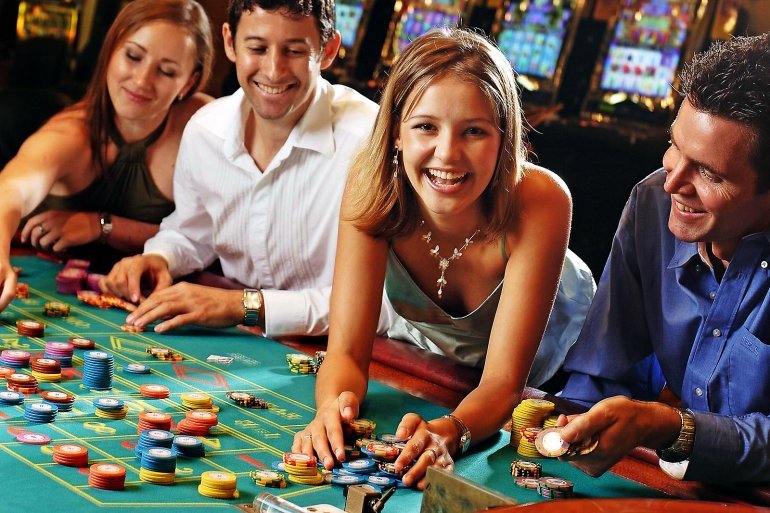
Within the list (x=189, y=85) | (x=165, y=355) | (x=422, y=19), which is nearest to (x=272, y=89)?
(x=189, y=85)

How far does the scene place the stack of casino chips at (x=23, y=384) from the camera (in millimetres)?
2211

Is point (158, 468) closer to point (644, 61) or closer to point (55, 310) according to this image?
point (55, 310)

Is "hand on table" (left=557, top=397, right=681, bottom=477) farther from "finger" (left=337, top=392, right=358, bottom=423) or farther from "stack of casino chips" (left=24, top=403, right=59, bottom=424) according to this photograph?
"stack of casino chips" (left=24, top=403, right=59, bottom=424)

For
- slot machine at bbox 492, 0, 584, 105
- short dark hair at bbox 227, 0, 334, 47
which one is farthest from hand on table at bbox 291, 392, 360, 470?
slot machine at bbox 492, 0, 584, 105

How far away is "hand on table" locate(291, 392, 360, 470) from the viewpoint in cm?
197

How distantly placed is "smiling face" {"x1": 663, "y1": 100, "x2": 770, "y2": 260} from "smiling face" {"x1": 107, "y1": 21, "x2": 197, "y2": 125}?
79.2 inches

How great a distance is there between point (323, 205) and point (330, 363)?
45.0 inches

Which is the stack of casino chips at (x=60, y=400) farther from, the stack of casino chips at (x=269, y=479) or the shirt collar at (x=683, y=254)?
the shirt collar at (x=683, y=254)

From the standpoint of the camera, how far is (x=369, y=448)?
2.02 meters

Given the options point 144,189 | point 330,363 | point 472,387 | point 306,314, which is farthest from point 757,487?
point 144,189

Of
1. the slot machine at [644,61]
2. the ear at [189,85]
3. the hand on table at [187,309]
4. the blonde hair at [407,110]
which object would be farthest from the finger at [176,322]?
the slot machine at [644,61]

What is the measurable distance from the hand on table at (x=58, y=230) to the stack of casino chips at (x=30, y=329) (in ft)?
3.34

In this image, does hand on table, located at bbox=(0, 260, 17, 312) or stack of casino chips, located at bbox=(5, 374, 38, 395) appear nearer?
stack of casino chips, located at bbox=(5, 374, 38, 395)

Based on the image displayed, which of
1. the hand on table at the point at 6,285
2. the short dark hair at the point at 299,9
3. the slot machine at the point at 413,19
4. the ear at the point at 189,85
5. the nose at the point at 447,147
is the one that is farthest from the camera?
the slot machine at the point at 413,19
